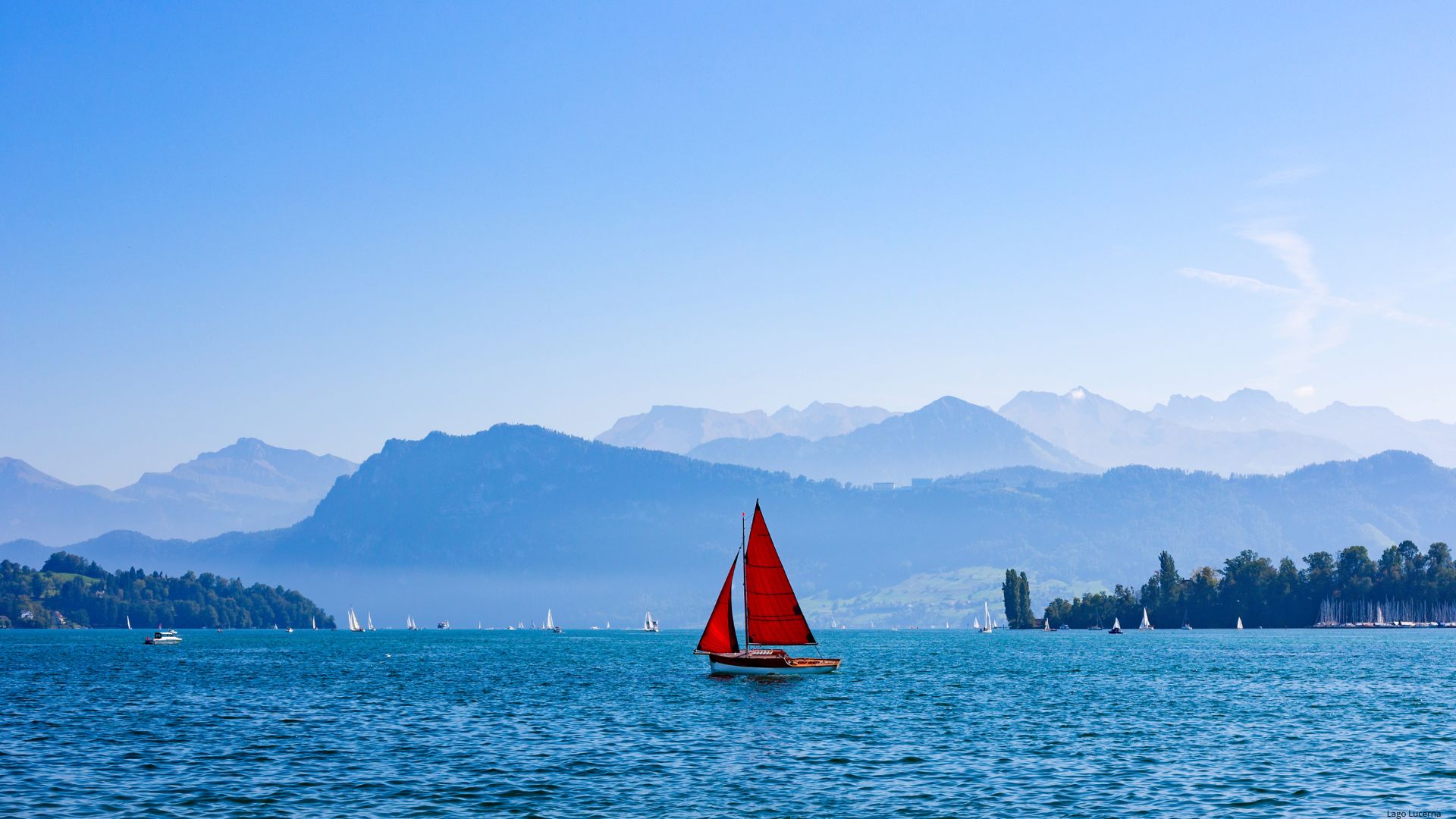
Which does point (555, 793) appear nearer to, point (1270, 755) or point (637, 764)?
point (637, 764)

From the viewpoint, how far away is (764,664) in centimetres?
12081

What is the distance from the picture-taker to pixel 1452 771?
60750 millimetres

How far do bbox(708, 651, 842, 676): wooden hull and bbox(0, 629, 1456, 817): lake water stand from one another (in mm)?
2271

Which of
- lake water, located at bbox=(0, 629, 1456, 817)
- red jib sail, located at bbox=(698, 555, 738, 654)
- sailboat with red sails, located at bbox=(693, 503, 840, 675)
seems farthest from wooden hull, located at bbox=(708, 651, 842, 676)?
lake water, located at bbox=(0, 629, 1456, 817)

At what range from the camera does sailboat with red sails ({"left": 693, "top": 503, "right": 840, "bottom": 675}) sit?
375 ft

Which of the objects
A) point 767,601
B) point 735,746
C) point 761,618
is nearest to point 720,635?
point 761,618

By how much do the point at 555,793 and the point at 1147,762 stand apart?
2822cm

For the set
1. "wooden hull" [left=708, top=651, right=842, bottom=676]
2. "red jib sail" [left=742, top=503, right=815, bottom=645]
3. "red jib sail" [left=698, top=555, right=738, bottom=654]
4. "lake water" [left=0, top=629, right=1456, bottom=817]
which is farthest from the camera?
"red jib sail" [left=698, top=555, right=738, bottom=654]

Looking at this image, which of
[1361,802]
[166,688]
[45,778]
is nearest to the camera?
[1361,802]

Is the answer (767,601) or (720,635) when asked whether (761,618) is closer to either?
(767,601)

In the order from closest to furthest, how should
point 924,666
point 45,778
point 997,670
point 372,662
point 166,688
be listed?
point 45,778 → point 166,688 → point 997,670 → point 924,666 → point 372,662

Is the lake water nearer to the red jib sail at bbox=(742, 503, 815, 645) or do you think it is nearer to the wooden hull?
the wooden hull

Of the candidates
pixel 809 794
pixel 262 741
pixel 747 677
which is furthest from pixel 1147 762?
pixel 747 677

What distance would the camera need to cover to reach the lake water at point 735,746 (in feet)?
179
